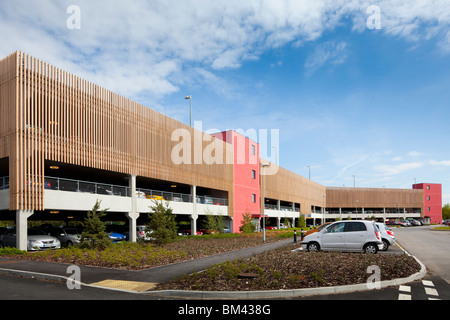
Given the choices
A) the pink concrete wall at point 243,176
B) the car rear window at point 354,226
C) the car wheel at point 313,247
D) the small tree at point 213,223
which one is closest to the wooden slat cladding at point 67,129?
the small tree at point 213,223

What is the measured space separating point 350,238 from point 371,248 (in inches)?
39.5

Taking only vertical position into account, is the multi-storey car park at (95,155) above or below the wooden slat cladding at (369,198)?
above

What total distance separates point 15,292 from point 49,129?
16.1 m

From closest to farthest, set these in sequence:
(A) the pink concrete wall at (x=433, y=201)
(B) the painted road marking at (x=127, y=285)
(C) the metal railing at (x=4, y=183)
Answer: (B) the painted road marking at (x=127, y=285) → (C) the metal railing at (x=4, y=183) → (A) the pink concrete wall at (x=433, y=201)

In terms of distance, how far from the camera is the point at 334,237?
1780 cm

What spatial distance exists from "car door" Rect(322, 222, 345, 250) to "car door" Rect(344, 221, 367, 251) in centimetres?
23

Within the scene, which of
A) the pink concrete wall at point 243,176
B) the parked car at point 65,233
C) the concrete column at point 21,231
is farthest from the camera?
the pink concrete wall at point 243,176

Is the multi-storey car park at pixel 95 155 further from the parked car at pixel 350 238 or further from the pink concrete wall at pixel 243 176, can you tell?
the parked car at pixel 350 238

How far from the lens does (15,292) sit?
Answer: 980cm

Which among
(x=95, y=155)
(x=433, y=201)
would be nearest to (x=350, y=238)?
(x=95, y=155)

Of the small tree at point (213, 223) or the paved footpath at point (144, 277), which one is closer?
the paved footpath at point (144, 277)

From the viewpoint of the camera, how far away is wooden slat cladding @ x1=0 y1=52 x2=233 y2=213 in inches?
863

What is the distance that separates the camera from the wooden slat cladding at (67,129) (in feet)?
71.9
